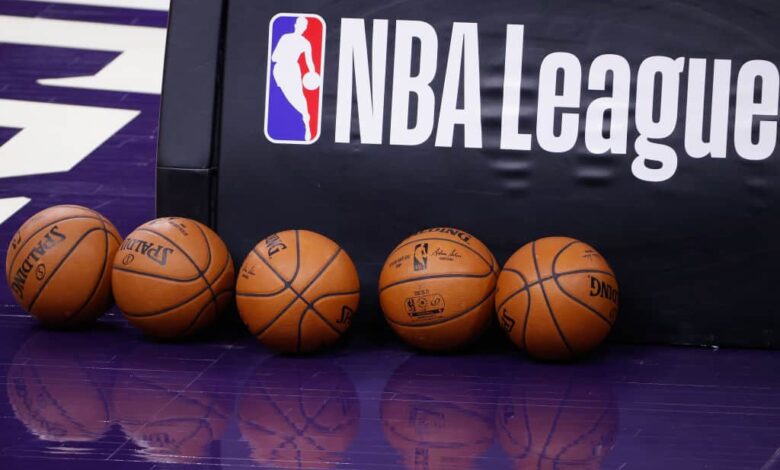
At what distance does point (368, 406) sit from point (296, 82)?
6.44ft

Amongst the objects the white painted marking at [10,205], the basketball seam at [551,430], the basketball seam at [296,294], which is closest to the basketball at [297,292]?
the basketball seam at [296,294]

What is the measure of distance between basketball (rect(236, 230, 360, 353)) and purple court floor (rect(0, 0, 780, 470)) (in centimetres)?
16

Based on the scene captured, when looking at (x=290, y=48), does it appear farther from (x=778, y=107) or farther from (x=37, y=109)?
(x=37, y=109)

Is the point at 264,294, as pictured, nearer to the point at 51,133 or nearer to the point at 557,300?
the point at 557,300

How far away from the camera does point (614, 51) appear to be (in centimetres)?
616

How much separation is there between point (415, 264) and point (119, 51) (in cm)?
667

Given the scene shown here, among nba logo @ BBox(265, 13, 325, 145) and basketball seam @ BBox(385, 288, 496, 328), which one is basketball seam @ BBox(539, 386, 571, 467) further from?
nba logo @ BBox(265, 13, 325, 145)

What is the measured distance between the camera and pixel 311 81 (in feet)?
20.7

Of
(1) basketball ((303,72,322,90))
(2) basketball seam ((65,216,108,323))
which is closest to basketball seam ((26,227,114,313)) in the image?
(2) basketball seam ((65,216,108,323))

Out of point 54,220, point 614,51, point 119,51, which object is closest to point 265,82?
point 54,220

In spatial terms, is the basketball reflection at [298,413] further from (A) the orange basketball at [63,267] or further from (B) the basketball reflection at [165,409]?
(A) the orange basketball at [63,267]

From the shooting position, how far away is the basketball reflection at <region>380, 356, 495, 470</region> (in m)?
4.61

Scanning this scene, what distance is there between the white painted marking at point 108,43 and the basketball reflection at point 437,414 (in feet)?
19.1

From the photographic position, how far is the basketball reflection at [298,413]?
457cm
